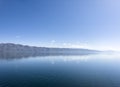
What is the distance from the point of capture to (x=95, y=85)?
123 feet

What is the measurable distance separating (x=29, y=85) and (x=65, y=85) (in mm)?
10341

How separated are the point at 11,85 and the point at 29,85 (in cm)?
521

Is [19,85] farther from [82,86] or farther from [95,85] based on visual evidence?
[95,85]

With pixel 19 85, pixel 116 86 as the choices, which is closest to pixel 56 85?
pixel 19 85

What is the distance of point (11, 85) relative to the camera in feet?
120

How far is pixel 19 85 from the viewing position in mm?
36312

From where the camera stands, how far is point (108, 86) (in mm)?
36438

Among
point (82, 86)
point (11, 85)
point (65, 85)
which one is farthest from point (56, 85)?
point (11, 85)

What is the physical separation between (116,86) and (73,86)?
1264cm

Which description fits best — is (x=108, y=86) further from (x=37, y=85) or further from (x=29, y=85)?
(x=29, y=85)

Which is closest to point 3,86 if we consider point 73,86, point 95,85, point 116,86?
point 73,86

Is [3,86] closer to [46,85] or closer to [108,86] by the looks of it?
[46,85]

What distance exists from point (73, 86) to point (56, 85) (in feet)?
16.0

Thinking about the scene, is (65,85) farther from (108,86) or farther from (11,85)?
(11,85)
